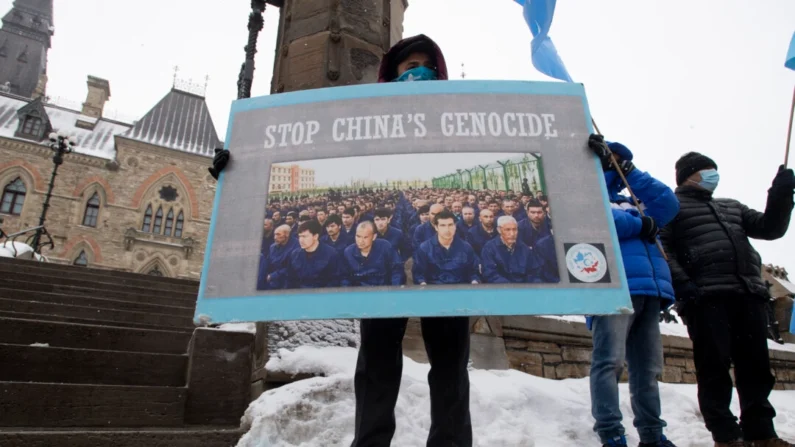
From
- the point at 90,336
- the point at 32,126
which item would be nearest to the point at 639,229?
the point at 90,336

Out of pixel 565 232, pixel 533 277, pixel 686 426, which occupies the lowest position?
pixel 686 426

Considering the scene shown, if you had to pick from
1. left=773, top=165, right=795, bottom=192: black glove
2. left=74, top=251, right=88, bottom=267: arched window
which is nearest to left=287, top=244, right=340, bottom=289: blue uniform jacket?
left=773, top=165, right=795, bottom=192: black glove

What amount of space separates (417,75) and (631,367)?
79.0 inches

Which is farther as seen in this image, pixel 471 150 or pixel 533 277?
pixel 471 150

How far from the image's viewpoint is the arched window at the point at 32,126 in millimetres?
30781

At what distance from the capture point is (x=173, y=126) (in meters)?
34.4

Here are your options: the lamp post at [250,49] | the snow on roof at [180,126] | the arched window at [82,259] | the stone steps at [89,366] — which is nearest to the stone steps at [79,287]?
the stone steps at [89,366]

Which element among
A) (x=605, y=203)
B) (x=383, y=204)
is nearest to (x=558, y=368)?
(x=605, y=203)

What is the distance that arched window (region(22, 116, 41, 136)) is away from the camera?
3078cm

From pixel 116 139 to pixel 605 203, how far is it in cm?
3442

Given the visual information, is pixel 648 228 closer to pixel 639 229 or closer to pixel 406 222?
pixel 639 229

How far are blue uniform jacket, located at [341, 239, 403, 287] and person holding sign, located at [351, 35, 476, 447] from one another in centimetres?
10

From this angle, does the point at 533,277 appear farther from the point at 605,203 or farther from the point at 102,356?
the point at 102,356

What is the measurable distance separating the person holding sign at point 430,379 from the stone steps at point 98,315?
11.3 ft
